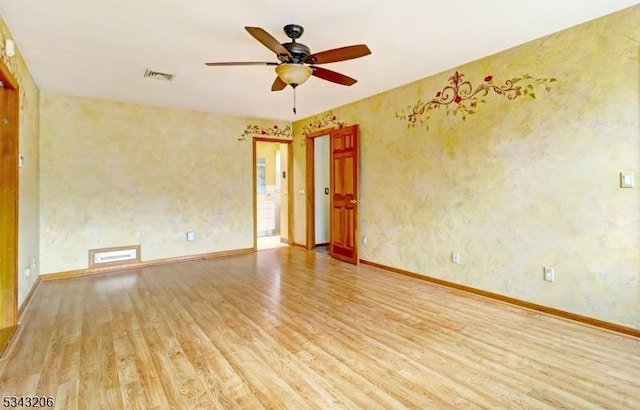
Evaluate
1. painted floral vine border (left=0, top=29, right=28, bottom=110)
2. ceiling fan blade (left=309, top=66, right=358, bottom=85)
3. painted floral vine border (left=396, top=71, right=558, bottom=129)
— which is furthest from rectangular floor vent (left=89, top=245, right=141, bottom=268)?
painted floral vine border (left=396, top=71, right=558, bottom=129)

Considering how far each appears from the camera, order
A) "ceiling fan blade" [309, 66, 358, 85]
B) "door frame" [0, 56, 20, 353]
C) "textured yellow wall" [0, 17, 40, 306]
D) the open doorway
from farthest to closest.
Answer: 1. the open doorway
2. "textured yellow wall" [0, 17, 40, 306]
3. "ceiling fan blade" [309, 66, 358, 85]
4. "door frame" [0, 56, 20, 353]

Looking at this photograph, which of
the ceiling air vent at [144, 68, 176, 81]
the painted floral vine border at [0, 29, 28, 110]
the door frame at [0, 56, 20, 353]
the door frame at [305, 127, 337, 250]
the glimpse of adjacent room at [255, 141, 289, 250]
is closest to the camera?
the painted floral vine border at [0, 29, 28, 110]

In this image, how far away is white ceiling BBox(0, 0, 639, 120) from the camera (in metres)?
2.49

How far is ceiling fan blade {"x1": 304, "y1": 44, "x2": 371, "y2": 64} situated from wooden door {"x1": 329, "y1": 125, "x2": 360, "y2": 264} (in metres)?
2.42

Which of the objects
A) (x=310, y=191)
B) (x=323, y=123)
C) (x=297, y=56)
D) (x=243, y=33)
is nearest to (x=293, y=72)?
(x=297, y=56)

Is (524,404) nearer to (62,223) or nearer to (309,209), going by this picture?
(309,209)

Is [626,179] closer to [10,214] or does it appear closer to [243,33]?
[243,33]

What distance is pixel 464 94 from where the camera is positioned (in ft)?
12.2

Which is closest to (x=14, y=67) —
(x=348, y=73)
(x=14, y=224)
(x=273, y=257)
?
(x=14, y=224)

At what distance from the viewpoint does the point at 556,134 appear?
118 inches

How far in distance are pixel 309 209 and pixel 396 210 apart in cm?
220

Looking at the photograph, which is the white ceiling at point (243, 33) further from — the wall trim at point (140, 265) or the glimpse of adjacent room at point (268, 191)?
the glimpse of adjacent room at point (268, 191)

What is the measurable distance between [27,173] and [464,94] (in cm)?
479

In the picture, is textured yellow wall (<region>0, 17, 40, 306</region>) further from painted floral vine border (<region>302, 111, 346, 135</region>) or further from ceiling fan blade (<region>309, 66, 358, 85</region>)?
painted floral vine border (<region>302, 111, 346, 135</region>)
